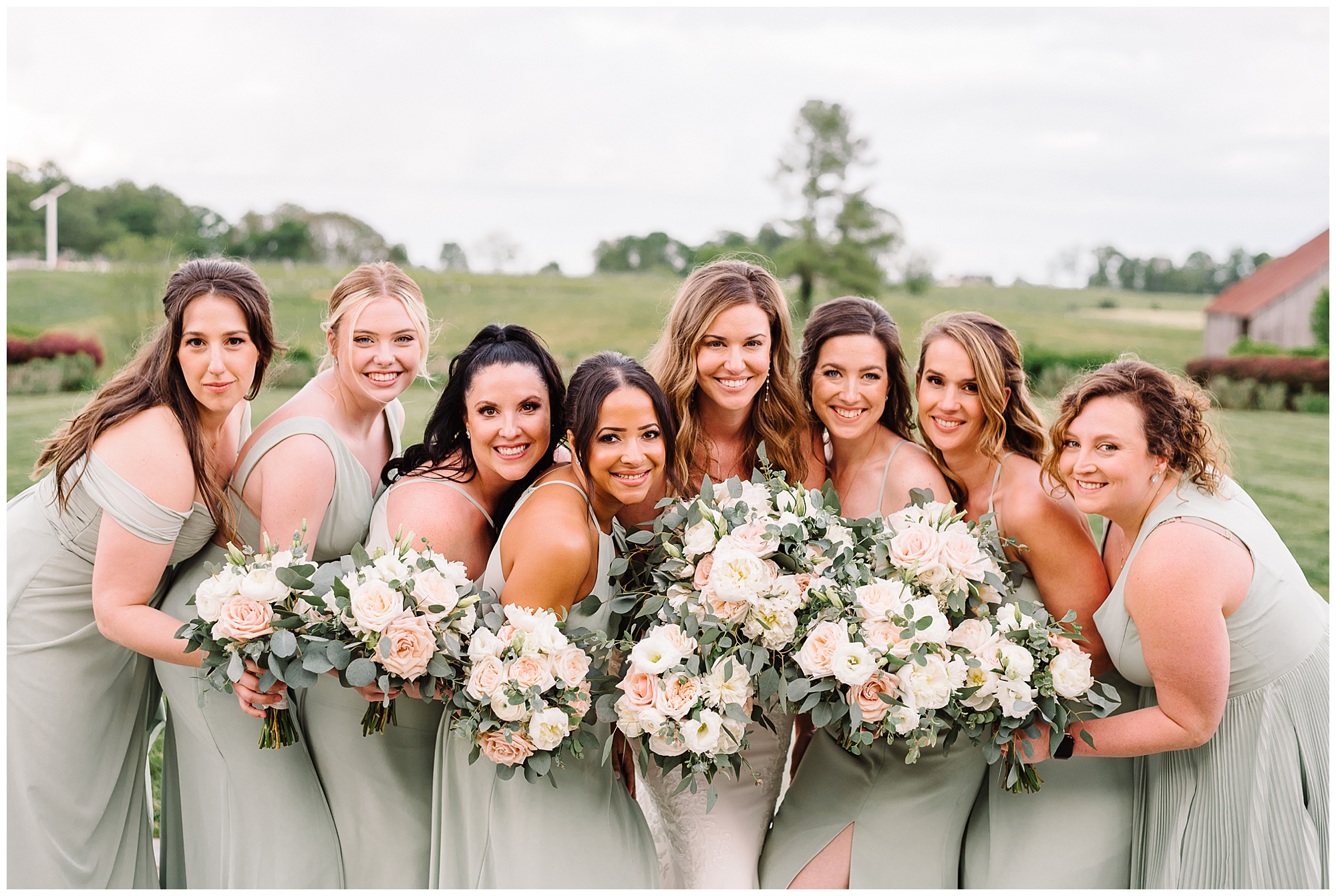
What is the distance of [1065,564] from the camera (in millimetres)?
4109

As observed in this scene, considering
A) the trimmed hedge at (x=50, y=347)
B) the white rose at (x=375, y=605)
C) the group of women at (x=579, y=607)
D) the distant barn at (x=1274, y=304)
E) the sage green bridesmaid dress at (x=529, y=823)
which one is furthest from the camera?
the distant barn at (x=1274, y=304)

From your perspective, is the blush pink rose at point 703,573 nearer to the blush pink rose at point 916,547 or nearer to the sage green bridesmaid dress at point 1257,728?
the blush pink rose at point 916,547

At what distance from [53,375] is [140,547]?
71.4ft

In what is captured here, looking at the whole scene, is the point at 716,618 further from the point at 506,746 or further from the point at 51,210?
the point at 51,210

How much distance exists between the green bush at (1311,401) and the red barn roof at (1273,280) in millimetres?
9012

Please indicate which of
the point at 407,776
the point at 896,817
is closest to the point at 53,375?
the point at 407,776

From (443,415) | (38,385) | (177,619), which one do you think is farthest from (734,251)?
(38,385)

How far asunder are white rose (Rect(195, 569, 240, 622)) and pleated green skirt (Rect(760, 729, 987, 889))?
2746 millimetres

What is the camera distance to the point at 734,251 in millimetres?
5316

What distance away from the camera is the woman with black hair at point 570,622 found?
12.7 feet

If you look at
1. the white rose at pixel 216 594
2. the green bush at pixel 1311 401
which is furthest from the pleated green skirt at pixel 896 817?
the green bush at pixel 1311 401

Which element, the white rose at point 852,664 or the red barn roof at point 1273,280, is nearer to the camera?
the white rose at point 852,664

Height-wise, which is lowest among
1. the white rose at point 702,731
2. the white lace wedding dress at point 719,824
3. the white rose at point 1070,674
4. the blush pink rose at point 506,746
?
the white lace wedding dress at point 719,824

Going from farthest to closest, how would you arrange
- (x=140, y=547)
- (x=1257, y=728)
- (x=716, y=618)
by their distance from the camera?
(x=140, y=547) < (x=1257, y=728) < (x=716, y=618)
